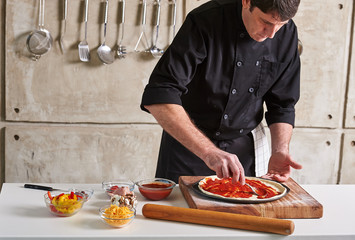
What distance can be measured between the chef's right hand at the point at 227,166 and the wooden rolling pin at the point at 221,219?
148 millimetres

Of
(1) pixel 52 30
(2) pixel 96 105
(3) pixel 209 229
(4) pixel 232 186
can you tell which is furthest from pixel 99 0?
(3) pixel 209 229

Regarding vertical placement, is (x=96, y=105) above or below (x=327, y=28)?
below

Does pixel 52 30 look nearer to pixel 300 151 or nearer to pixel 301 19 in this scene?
pixel 301 19

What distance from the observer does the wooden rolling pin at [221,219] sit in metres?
1.22

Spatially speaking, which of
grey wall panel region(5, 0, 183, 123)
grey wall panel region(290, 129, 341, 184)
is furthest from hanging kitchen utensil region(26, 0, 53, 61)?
grey wall panel region(290, 129, 341, 184)

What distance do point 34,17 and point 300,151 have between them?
1.97 meters

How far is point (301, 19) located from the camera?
2.91 meters

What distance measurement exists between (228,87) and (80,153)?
1.32m

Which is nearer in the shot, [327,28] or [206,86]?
[206,86]

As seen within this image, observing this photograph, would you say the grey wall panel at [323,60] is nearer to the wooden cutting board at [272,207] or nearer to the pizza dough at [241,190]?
the pizza dough at [241,190]

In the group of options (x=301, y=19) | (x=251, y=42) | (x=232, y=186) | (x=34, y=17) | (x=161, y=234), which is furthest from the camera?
(x=301, y=19)

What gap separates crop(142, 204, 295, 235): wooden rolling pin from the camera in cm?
122

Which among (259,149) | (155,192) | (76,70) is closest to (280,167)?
(259,149)

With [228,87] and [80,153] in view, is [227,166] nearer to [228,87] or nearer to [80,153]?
[228,87]
